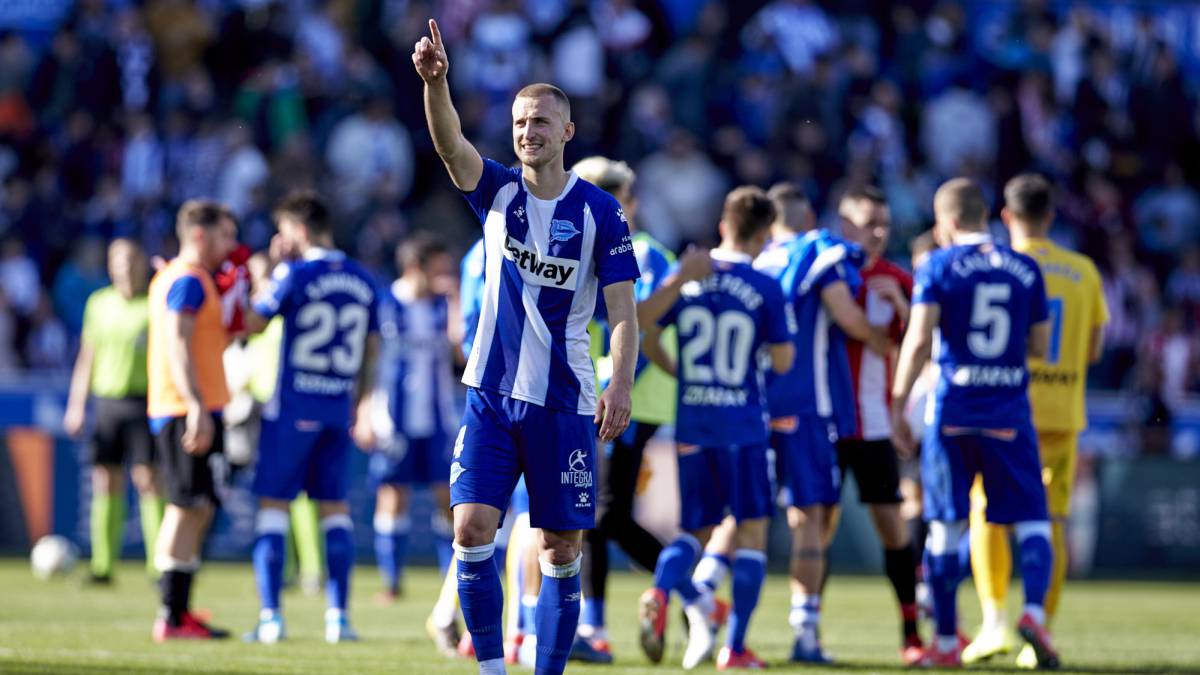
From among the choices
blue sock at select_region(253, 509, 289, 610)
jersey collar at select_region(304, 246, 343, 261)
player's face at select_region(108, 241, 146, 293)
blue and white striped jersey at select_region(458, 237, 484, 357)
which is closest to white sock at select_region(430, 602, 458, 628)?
blue sock at select_region(253, 509, 289, 610)

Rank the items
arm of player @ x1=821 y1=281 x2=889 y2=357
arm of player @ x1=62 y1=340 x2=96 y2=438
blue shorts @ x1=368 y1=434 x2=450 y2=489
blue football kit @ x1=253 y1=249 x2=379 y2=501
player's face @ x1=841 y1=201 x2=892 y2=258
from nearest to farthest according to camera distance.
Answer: arm of player @ x1=821 y1=281 x2=889 y2=357
player's face @ x1=841 y1=201 x2=892 y2=258
blue football kit @ x1=253 y1=249 x2=379 y2=501
blue shorts @ x1=368 y1=434 x2=450 y2=489
arm of player @ x1=62 y1=340 x2=96 y2=438

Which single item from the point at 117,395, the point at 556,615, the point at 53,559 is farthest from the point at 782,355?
the point at 53,559

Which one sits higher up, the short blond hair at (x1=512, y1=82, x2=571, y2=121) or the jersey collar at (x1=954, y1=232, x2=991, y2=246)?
the short blond hair at (x1=512, y1=82, x2=571, y2=121)

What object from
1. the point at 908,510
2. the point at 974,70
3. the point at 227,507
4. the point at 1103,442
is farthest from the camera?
the point at 974,70

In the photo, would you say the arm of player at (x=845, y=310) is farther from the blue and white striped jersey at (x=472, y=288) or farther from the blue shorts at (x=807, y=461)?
the blue and white striped jersey at (x=472, y=288)

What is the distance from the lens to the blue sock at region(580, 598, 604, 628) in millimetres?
10039

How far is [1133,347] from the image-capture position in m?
22.4

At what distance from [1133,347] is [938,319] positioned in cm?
1340

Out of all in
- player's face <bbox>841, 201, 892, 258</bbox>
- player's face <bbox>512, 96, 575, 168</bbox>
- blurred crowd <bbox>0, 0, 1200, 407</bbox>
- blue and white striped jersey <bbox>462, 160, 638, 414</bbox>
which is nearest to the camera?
player's face <bbox>512, 96, 575, 168</bbox>

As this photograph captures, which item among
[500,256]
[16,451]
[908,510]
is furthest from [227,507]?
[500,256]

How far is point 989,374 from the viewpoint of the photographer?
A: 385 inches

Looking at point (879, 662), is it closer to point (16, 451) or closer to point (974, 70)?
point (16, 451)

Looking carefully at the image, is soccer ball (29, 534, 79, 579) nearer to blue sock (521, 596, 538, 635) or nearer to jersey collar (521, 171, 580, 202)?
blue sock (521, 596, 538, 635)

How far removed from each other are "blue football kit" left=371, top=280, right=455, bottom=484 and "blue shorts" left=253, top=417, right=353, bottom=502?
400 cm
